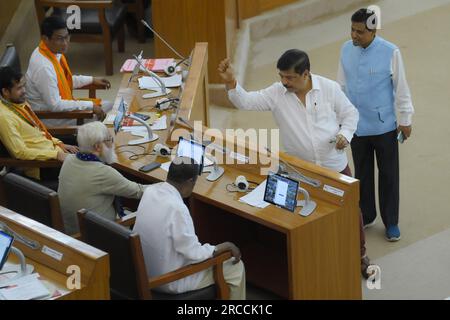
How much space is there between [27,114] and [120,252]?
1514 mm

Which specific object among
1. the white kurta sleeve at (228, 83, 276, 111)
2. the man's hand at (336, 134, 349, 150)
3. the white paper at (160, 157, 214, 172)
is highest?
the white kurta sleeve at (228, 83, 276, 111)

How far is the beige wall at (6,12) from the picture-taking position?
891cm

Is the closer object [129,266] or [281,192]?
[129,266]

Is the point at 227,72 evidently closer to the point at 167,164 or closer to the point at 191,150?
the point at 191,150

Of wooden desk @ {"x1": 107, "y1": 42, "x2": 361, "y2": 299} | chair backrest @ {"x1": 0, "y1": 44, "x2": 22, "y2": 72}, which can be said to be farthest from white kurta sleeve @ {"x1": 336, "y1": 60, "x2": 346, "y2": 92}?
chair backrest @ {"x1": 0, "y1": 44, "x2": 22, "y2": 72}

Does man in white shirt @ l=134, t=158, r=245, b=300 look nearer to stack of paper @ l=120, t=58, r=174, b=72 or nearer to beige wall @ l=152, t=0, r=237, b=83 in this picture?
stack of paper @ l=120, t=58, r=174, b=72

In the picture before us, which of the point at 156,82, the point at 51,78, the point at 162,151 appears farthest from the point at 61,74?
the point at 162,151

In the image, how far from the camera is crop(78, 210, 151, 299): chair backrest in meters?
4.54

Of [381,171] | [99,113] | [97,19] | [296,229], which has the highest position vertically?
[97,19]

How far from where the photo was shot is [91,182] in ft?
16.7

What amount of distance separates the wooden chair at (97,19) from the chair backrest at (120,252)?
3555mm

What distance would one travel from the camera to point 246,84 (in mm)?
8477

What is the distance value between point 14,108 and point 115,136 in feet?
1.96

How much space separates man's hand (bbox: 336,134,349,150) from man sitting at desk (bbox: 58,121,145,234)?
1.04 meters
